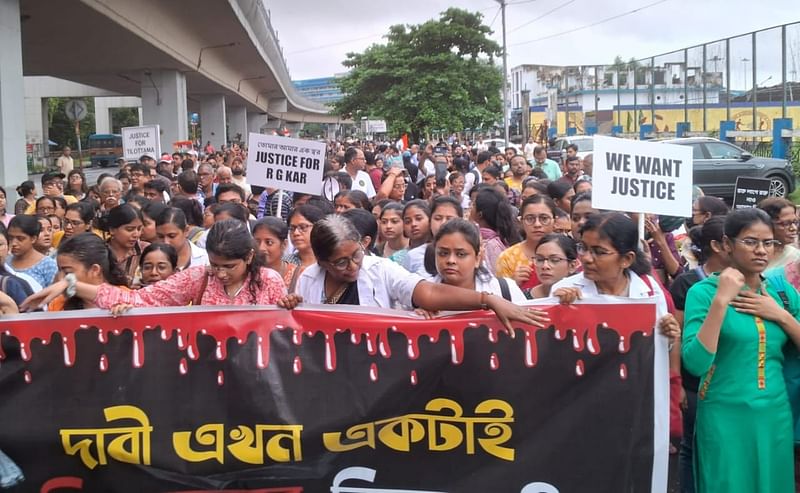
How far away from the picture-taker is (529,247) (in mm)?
5469

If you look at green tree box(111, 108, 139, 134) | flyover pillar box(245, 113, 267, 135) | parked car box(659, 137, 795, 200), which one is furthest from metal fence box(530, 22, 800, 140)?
green tree box(111, 108, 139, 134)

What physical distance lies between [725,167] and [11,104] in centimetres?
1515

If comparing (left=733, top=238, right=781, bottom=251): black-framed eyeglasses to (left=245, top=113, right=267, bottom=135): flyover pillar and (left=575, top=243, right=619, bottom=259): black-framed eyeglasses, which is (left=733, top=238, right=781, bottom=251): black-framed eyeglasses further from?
(left=245, top=113, right=267, bottom=135): flyover pillar

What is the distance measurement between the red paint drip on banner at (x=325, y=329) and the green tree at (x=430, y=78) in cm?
3078

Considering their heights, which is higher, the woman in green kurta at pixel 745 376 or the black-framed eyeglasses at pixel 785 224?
the black-framed eyeglasses at pixel 785 224

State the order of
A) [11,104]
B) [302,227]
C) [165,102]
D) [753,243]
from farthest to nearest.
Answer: [165,102], [11,104], [302,227], [753,243]

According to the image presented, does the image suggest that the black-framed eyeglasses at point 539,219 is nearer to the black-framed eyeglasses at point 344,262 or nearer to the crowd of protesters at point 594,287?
the crowd of protesters at point 594,287

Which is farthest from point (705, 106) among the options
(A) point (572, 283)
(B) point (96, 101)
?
(B) point (96, 101)

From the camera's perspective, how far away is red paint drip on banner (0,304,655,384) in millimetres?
3518

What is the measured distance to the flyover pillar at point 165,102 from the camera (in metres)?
26.9

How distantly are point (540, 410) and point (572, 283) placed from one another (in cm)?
72

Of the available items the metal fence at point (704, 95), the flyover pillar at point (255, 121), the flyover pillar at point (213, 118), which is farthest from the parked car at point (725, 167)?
the flyover pillar at point (255, 121)

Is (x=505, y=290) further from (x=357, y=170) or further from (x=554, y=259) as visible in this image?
(x=357, y=170)

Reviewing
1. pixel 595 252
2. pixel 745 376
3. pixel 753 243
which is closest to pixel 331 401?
pixel 595 252
